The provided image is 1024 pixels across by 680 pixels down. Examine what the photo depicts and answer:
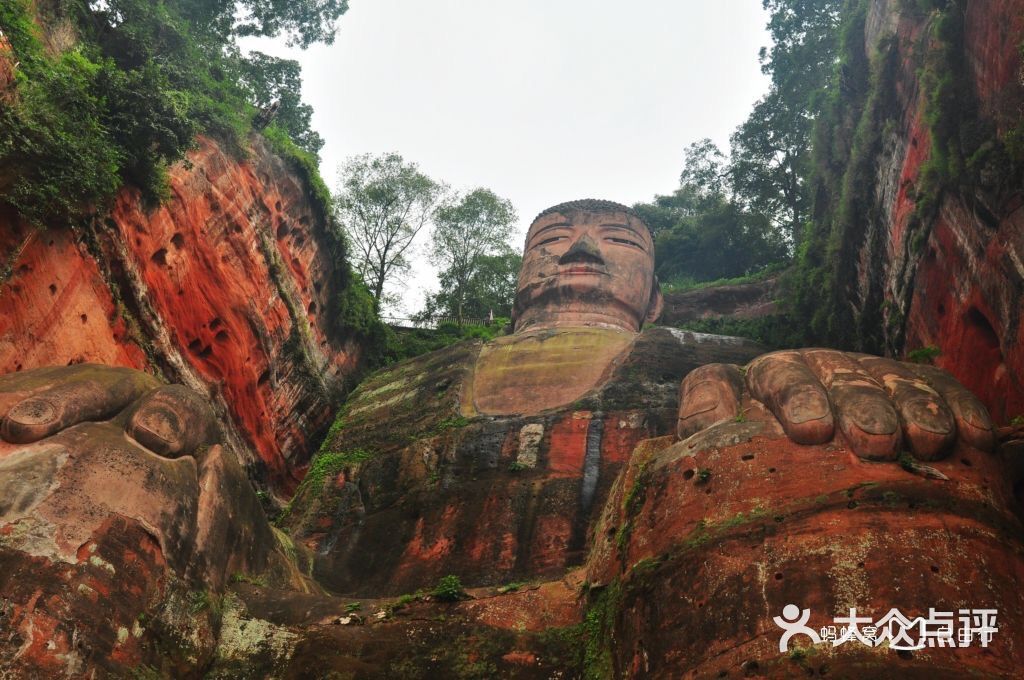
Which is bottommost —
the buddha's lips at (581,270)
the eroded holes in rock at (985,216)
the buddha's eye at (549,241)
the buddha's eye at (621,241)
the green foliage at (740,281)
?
the eroded holes in rock at (985,216)

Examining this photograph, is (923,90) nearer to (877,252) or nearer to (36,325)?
(877,252)

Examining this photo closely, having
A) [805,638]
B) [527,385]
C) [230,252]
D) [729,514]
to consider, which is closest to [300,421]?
[230,252]

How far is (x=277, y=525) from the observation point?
38.4 feet

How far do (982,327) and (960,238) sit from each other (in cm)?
96

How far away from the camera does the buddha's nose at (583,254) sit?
1728cm

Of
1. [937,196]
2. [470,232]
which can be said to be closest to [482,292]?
[470,232]

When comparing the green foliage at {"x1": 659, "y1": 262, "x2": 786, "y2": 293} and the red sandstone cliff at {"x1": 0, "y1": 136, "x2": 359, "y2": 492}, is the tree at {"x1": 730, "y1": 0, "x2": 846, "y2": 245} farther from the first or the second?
the red sandstone cliff at {"x1": 0, "y1": 136, "x2": 359, "y2": 492}

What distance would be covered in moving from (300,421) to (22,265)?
592 cm

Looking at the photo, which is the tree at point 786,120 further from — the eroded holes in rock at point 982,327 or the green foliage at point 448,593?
the green foliage at point 448,593

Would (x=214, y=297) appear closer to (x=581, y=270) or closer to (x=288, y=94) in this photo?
(x=581, y=270)

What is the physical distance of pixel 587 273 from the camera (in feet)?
56.2

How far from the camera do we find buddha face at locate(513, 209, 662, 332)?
55.4 feet

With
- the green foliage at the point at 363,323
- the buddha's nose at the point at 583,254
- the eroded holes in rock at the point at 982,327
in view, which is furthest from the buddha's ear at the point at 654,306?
the eroded holes in rock at the point at 982,327

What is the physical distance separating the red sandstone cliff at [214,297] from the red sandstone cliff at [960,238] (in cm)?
848
